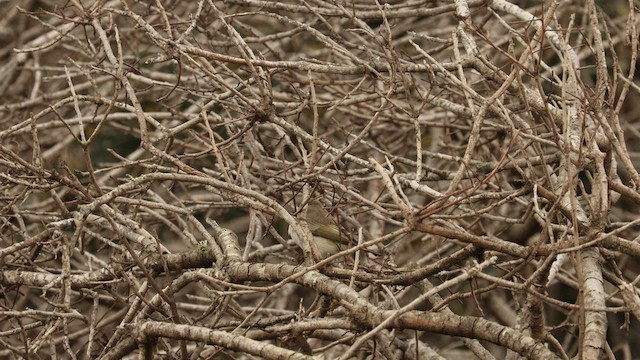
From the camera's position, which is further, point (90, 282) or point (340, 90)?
point (340, 90)

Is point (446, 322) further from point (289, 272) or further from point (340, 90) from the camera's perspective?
point (340, 90)

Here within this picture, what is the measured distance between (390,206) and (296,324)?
1.52 metres

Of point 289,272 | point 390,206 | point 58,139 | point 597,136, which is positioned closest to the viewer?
point 289,272

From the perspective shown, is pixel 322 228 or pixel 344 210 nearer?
pixel 344 210

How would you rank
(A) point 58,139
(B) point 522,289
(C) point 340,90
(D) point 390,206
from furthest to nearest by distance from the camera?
1. (A) point 58,139
2. (C) point 340,90
3. (D) point 390,206
4. (B) point 522,289

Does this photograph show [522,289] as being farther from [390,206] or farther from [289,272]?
[390,206]

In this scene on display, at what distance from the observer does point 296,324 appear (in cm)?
331

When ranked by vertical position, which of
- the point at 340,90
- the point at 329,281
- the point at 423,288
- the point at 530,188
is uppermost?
the point at 340,90

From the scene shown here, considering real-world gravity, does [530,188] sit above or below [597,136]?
below

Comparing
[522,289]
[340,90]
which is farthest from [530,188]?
[340,90]

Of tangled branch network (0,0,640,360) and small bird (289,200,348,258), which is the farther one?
small bird (289,200,348,258)

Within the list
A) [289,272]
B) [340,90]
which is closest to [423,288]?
[289,272]

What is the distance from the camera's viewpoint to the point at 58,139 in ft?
25.3

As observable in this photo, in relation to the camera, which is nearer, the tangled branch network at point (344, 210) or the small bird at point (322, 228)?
the tangled branch network at point (344, 210)
